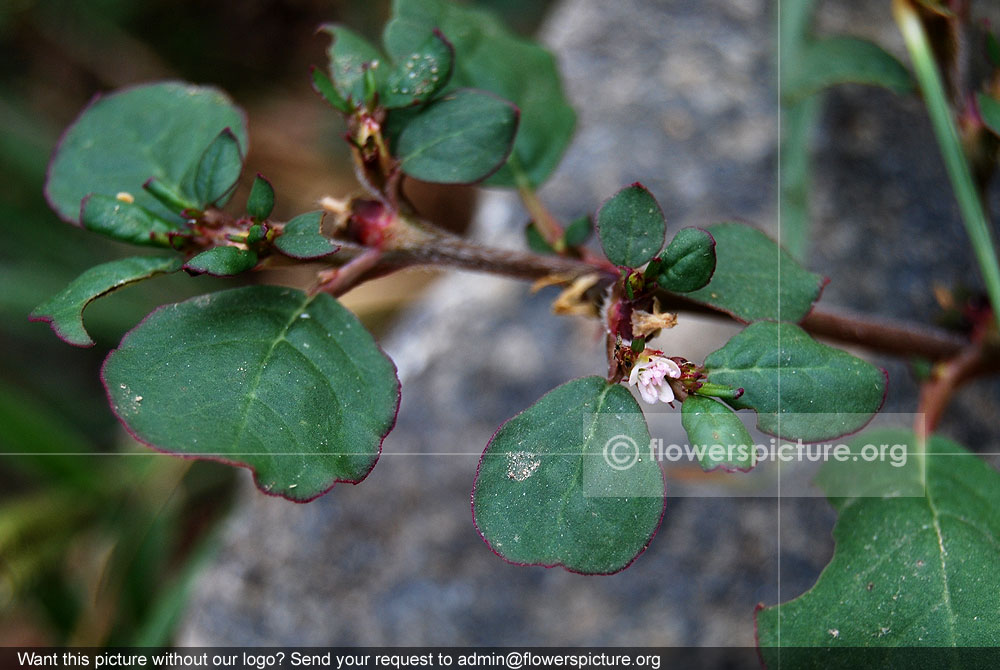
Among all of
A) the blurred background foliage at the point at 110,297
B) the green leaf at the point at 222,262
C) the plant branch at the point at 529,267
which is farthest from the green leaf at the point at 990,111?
the blurred background foliage at the point at 110,297

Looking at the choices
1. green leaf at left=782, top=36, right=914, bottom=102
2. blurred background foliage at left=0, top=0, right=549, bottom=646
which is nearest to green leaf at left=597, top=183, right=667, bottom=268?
green leaf at left=782, top=36, right=914, bottom=102

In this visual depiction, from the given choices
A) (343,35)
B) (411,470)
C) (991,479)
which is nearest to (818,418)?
(991,479)

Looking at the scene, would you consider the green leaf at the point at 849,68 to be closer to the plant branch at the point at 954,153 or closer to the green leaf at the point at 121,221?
the plant branch at the point at 954,153

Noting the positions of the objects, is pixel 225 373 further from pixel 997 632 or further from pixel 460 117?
pixel 997 632

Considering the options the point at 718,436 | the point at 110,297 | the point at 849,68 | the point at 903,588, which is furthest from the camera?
the point at 110,297

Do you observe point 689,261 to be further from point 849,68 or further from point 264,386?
point 849,68

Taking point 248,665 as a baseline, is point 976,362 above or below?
above

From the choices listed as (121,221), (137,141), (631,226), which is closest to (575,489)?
(631,226)
